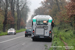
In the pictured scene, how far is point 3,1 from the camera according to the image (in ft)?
151

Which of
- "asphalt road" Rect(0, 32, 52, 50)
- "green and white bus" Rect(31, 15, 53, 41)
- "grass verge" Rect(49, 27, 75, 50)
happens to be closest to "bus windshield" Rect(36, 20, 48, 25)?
"green and white bus" Rect(31, 15, 53, 41)

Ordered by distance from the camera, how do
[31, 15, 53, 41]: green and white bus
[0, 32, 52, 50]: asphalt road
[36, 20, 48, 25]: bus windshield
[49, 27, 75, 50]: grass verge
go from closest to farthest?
1. [49, 27, 75, 50]: grass verge
2. [0, 32, 52, 50]: asphalt road
3. [31, 15, 53, 41]: green and white bus
4. [36, 20, 48, 25]: bus windshield

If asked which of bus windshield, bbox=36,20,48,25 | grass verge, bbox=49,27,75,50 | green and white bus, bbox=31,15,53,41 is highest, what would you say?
bus windshield, bbox=36,20,48,25

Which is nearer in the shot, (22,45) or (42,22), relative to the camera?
(22,45)

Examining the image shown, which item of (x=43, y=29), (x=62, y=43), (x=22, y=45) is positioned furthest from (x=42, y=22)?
(x=22, y=45)

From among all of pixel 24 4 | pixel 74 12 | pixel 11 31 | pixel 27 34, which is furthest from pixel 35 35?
pixel 24 4

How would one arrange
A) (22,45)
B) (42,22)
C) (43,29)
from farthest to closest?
(42,22) < (43,29) < (22,45)

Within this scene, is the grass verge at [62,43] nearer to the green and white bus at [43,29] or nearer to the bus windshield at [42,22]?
the green and white bus at [43,29]

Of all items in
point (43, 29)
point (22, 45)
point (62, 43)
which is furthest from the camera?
point (43, 29)

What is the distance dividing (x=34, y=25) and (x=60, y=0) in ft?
121

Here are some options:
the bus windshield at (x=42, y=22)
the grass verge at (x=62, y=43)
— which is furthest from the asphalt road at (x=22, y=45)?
the bus windshield at (x=42, y=22)

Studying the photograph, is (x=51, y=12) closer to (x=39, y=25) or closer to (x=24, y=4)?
(x=24, y=4)

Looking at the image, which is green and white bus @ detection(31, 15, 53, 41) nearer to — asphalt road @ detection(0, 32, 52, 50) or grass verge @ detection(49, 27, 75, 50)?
asphalt road @ detection(0, 32, 52, 50)

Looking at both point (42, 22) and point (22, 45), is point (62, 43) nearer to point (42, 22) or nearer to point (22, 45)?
point (42, 22)
